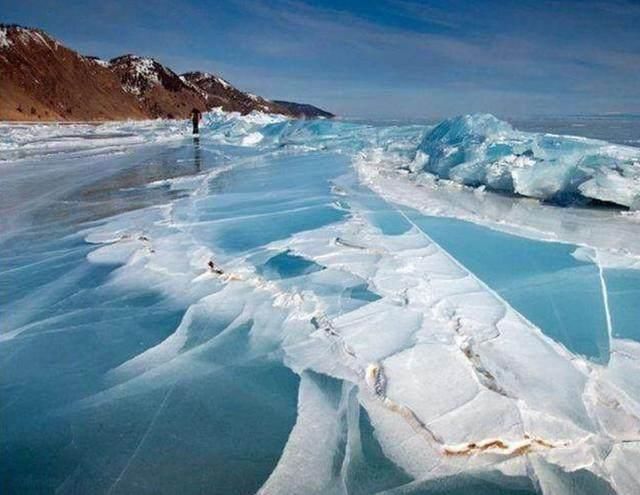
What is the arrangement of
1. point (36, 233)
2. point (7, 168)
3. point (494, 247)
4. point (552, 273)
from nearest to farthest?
point (552, 273) < point (494, 247) < point (36, 233) < point (7, 168)

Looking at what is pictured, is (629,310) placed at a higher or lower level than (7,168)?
higher

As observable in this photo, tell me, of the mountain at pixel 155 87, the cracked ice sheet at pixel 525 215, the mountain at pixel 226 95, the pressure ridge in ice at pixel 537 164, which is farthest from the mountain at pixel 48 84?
the cracked ice sheet at pixel 525 215

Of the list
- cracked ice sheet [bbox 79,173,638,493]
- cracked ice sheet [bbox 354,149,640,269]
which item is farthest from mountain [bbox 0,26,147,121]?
cracked ice sheet [bbox 79,173,638,493]

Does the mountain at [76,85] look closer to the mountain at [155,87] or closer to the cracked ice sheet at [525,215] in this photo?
the mountain at [155,87]

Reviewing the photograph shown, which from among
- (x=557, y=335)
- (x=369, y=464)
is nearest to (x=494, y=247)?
(x=557, y=335)

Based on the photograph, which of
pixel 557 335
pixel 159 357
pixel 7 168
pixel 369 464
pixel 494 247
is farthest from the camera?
pixel 7 168

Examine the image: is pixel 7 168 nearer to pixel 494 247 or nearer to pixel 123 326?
pixel 123 326

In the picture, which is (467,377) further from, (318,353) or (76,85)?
(76,85)
